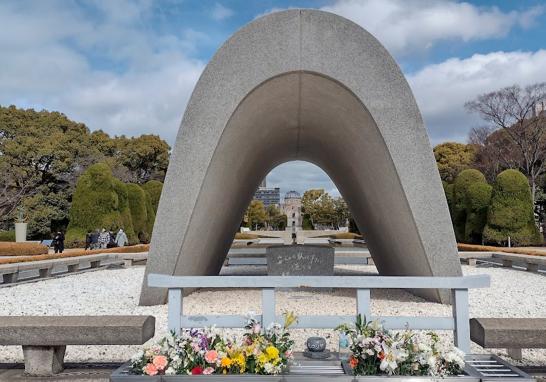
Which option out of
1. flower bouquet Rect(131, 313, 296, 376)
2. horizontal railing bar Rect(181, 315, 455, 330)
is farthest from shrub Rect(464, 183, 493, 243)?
flower bouquet Rect(131, 313, 296, 376)

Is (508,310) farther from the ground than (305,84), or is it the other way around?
(305,84)

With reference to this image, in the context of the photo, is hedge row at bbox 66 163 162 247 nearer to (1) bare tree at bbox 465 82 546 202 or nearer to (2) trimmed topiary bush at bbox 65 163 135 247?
(2) trimmed topiary bush at bbox 65 163 135 247

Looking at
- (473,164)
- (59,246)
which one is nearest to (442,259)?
(59,246)

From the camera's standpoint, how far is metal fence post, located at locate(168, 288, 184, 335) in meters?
3.71

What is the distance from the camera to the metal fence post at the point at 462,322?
3689 mm

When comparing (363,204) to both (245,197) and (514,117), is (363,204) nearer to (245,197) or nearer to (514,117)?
(245,197)

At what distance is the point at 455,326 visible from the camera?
146 inches

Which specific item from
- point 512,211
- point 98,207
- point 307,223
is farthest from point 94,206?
point 307,223

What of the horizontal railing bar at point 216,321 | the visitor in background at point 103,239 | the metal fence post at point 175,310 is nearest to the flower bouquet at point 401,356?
the horizontal railing bar at point 216,321

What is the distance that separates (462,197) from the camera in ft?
79.2

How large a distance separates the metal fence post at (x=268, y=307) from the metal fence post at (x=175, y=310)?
679mm

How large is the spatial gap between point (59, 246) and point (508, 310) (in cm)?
1787

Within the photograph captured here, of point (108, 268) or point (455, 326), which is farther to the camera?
point (108, 268)

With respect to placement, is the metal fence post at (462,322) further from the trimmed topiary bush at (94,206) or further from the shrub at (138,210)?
the shrub at (138,210)
